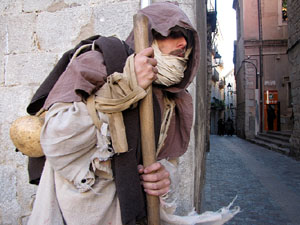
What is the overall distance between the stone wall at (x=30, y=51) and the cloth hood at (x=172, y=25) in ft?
3.37

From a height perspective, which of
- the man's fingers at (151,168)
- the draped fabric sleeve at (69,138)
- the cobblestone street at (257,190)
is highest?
the draped fabric sleeve at (69,138)

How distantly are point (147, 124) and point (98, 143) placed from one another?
0.23 m

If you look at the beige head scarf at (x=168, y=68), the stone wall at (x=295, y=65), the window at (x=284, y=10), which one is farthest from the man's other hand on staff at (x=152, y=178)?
the window at (x=284, y=10)

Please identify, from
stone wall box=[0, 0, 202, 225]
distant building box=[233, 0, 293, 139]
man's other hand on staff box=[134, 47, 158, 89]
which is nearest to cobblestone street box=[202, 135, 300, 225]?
stone wall box=[0, 0, 202, 225]

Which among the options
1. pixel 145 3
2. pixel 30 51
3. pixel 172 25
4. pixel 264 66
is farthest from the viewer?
pixel 264 66

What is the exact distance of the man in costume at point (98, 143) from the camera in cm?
100

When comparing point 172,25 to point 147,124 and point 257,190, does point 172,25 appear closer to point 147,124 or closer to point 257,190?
point 147,124

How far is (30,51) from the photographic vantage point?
8.10 ft

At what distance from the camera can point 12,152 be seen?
2426 mm

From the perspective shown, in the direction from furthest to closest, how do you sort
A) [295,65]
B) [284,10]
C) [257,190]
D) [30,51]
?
[284,10], [295,65], [257,190], [30,51]

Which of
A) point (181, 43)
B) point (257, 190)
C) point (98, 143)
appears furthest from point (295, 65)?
point (98, 143)

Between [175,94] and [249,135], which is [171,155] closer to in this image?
[175,94]

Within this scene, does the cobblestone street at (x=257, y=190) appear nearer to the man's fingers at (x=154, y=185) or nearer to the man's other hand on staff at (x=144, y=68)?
the man's fingers at (x=154, y=185)

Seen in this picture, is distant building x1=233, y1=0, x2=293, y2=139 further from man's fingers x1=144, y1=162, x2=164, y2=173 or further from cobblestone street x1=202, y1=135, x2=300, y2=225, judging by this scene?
man's fingers x1=144, y1=162, x2=164, y2=173
